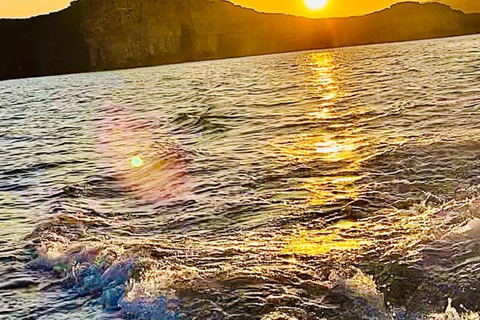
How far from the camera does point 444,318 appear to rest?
6.23 metres

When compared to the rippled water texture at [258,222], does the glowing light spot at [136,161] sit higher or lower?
lower

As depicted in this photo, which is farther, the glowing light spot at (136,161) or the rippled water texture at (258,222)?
the glowing light spot at (136,161)

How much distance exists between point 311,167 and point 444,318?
319 inches

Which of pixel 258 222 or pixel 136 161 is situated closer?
pixel 258 222

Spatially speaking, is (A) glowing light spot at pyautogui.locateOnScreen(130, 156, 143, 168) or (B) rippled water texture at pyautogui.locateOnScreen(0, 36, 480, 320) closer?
(B) rippled water texture at pyautogui.locateOnScreen(0, 36, 480, 320)

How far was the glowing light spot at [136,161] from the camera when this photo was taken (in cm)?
1766

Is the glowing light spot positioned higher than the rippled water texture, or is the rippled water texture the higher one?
the rippled water texture

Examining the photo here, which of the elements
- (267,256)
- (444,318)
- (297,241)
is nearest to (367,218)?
(297,241)

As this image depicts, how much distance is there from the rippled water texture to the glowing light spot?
0.17m

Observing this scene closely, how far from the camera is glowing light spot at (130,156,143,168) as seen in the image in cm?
1766

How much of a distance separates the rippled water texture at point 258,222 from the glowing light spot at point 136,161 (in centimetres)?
17

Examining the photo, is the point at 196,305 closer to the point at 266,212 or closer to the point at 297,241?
the point at 297,241

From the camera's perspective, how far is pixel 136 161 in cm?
1838

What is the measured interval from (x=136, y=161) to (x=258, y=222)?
8855 millimetres
